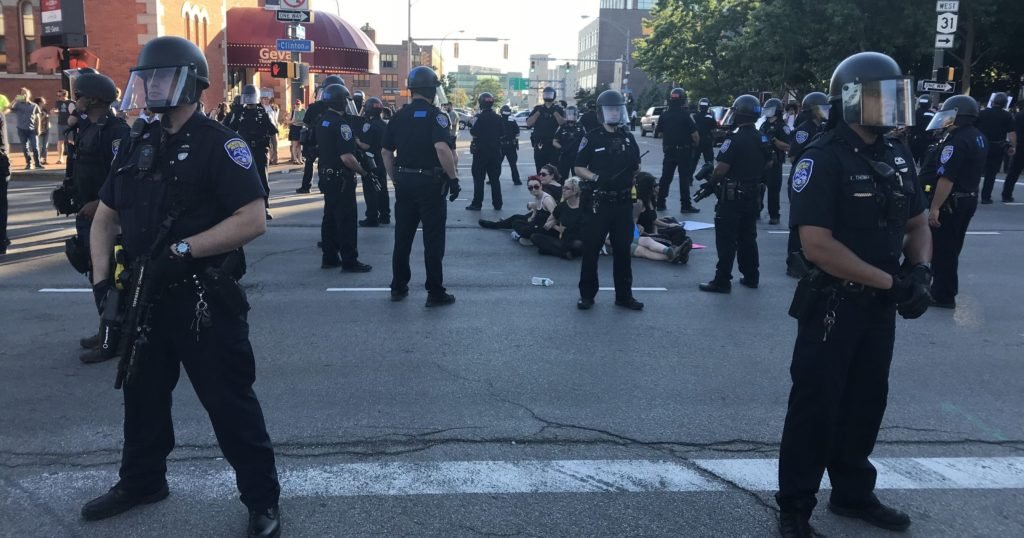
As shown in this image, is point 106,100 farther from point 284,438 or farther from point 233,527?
point 233,527

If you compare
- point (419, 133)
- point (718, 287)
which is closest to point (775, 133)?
point (718, 287)

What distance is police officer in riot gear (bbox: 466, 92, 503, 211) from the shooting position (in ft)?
48.1

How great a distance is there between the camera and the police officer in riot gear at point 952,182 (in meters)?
7.29

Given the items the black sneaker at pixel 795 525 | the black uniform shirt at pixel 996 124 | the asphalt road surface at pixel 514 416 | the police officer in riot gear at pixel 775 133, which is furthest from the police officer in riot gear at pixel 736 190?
the black uniform shirt at pixel 996 124

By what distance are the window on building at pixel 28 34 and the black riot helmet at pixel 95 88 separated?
21921mm

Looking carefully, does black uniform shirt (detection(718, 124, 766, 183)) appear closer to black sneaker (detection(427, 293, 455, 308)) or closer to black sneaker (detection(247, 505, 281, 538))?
black sneaker (detection(427, 293, 455, 308))

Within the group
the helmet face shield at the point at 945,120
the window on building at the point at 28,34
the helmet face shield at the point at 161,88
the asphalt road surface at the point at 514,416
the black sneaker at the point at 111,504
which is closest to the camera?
the helmet face shield at the point at 161,88

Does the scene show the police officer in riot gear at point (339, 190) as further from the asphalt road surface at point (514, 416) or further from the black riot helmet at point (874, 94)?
the black riot helmet at point (874, 94)

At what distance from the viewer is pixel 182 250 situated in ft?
10.7

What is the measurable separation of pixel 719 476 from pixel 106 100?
501cm

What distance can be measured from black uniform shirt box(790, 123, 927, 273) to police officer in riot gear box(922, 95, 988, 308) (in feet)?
14.2

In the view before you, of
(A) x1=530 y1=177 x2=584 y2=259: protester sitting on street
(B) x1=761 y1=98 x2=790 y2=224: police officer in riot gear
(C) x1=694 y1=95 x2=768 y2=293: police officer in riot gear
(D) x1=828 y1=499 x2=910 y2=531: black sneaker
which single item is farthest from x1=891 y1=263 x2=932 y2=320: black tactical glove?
(B) x1=761 y1=98 x2=790 y2=224: police officer in riot gear

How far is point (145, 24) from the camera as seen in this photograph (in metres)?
23.6

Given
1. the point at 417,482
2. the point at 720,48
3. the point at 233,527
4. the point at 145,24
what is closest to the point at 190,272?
the point at 233,527
